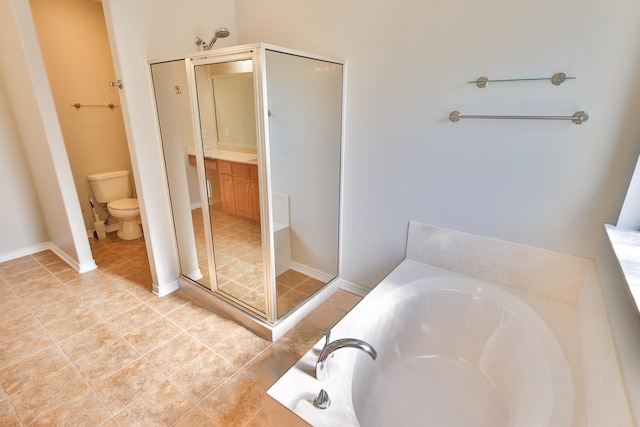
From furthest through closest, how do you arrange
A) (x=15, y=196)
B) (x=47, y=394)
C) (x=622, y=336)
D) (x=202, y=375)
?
1. (x=15, y=196)
2. (x=202, y=375)
3. (x=47, y=394)
4. (x=622, y=336)

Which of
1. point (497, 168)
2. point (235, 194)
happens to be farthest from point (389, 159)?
point (235, 194)

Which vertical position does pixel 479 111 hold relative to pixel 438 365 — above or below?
above

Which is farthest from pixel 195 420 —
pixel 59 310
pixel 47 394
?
pixel 59 310

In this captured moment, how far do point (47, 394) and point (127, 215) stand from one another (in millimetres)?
1996

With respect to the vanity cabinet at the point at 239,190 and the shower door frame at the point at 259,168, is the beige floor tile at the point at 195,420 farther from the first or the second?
the vanity cabinet at the point at 239,190

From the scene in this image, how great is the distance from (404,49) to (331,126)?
2.30 feet

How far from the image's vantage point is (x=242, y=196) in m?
2.31

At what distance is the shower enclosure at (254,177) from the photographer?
197 centimetres

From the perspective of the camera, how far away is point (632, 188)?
1445 mm

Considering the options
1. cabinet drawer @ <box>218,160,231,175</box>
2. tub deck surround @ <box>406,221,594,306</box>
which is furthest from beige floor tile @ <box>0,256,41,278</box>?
tub deck surround @ <box>406,221,594,306</box>

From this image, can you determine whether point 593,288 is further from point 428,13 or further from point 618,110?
point 428,13

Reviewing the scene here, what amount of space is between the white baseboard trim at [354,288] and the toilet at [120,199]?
2.33m

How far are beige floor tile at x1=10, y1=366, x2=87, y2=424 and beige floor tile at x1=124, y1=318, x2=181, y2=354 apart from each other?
327mm

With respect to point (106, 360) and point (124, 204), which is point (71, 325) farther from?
point (124, 204)
